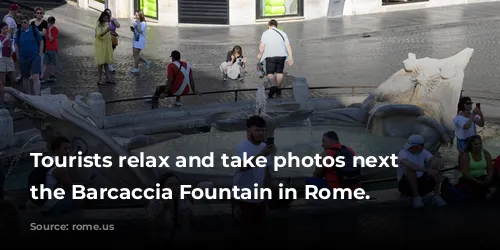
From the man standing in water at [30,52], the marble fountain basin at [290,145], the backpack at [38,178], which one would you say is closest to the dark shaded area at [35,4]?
the man standing in water at [30,52]

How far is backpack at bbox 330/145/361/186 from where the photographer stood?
35.8 ft

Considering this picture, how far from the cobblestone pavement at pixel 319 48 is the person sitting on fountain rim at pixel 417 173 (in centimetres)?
685

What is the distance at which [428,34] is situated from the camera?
87.8 ft

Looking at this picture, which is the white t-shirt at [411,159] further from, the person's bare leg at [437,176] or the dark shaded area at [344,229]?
the dark shaded area at [344,229]

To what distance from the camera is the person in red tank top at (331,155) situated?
1093 cm

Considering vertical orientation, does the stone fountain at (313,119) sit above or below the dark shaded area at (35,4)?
below

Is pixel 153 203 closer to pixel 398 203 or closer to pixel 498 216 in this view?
pixel 398 203

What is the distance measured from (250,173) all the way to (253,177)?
0.07 m

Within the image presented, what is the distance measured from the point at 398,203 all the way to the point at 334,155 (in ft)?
2.86

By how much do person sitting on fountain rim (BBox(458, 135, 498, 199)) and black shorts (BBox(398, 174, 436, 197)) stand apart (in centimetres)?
42

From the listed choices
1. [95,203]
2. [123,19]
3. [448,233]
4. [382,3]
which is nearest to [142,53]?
[123,19]

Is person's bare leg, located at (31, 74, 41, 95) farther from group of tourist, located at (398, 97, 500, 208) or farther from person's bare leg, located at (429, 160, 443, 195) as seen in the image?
person's bare leg, located at (429, 160, 443, 195)

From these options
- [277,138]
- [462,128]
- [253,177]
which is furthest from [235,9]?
[253,177]

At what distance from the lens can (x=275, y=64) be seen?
59.2ft
